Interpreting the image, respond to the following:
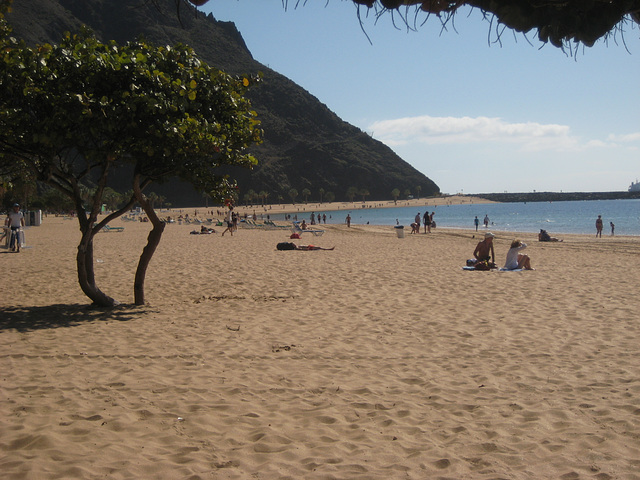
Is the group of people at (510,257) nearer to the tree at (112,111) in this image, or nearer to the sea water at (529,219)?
the tree at (112,111)

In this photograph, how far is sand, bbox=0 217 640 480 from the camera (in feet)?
10.6

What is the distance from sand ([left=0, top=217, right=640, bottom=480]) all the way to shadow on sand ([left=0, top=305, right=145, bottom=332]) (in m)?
0.04

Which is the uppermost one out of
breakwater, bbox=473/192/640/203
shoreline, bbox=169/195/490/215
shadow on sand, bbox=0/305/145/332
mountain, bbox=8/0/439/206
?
mountain, bbox=8/0/439/206

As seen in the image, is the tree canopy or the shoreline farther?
the shoreline

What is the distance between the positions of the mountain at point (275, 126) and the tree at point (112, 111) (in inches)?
4814

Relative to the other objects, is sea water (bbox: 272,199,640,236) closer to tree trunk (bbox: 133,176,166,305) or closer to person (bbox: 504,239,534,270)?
person (bbox: 504,239,534,270)

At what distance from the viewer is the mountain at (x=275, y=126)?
137000 mm

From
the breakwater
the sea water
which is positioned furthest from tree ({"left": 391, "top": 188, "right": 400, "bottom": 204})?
the breakwater

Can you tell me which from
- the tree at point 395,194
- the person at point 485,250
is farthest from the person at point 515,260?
the tree at point 395,194

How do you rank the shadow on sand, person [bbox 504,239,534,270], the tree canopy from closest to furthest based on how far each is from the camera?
the tree canopy
the shadow on sand
person [bbox 504,239,534,270]

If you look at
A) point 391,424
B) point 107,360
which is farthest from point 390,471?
point 107,360

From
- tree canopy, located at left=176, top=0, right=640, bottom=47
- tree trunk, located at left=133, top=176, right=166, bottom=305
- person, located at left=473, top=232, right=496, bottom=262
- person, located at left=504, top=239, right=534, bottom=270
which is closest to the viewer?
tree canopy, located at left=176, top=0, right=640, bottom=47

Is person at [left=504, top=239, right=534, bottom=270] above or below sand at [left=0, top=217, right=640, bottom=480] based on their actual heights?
above

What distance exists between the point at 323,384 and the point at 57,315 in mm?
4745
